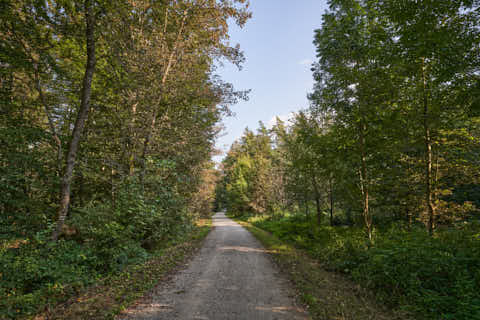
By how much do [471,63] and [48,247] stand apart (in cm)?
1162

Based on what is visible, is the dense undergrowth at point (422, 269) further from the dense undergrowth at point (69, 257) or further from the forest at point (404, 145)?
the dense undergrowth at point (69, 257)

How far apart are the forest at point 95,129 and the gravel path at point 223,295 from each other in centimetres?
227

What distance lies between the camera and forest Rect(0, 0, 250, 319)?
644 centimetres

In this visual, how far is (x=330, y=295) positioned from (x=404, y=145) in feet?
18.7

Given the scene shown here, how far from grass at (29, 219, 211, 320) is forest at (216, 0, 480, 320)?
570 cm

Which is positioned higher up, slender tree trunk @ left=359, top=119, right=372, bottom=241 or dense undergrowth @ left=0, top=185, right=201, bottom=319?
slender tree trunk @ left=359, top=119, right=372, bottom=241

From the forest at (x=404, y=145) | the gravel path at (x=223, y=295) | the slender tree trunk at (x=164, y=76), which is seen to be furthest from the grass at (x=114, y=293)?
the forest at (x=404, y=145)

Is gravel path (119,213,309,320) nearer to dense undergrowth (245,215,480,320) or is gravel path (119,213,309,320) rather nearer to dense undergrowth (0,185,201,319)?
dense undergrowth (0,185,201,319)

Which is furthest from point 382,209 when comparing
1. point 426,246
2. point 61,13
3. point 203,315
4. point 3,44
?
point 3,44

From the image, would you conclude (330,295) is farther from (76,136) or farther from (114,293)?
(76,136)

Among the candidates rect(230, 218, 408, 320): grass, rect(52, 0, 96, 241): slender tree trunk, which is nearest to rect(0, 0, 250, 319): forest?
rect(52, 0, 96, 241): slender tree trunk

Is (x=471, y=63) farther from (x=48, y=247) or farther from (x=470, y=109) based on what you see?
(x=48, y=247)

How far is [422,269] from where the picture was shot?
491cm

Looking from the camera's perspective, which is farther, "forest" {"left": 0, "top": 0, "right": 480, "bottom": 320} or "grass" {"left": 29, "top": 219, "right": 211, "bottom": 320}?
"forest" {"left": 0, "top": 0, "right": 480, "bottom": 320}
